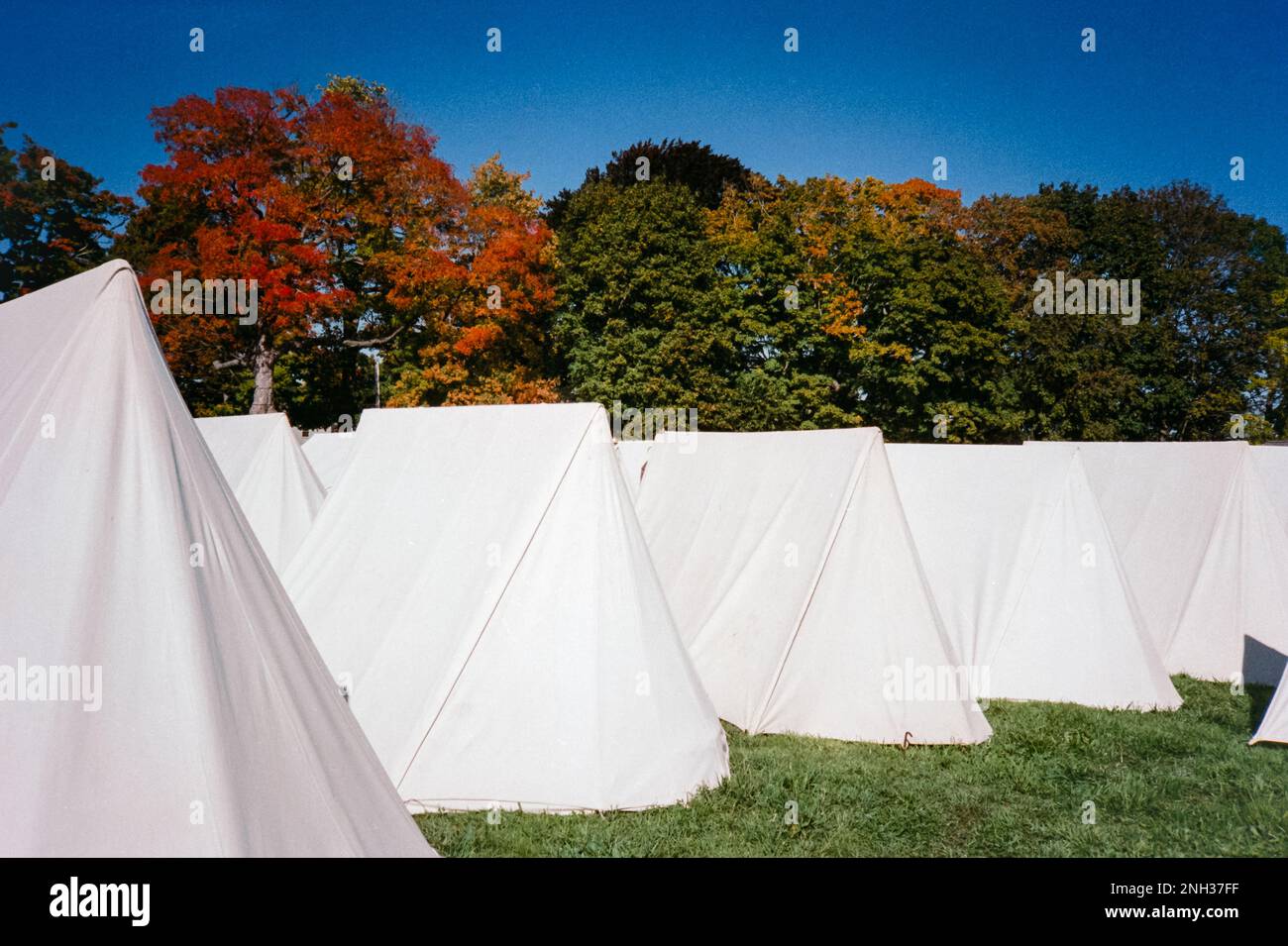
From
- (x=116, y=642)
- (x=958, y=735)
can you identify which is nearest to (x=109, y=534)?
(x=116, y=642)

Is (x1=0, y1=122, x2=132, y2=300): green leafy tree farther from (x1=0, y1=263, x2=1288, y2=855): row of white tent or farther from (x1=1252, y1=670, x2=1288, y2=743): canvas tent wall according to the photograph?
(x1=1252, y1=670, x2=1288, y2=743): canvas tent wall

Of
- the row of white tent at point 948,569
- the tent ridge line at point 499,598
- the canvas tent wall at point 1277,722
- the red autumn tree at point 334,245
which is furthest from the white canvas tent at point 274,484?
the red autumn tree at point 334,245

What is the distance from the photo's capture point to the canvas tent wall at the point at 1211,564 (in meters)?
12.9

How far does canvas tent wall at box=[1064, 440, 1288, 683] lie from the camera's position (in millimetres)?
12906

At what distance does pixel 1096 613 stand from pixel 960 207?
34288 millimetres

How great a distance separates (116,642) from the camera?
3.09 m

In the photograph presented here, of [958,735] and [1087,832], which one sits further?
[958,735]

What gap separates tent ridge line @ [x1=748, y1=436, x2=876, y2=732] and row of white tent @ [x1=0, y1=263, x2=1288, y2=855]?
0.09 feet

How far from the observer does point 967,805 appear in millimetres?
7148

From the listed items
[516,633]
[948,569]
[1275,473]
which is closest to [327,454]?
[948,569]

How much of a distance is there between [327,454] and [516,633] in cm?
1259

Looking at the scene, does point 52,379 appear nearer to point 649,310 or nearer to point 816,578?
point 816,578
